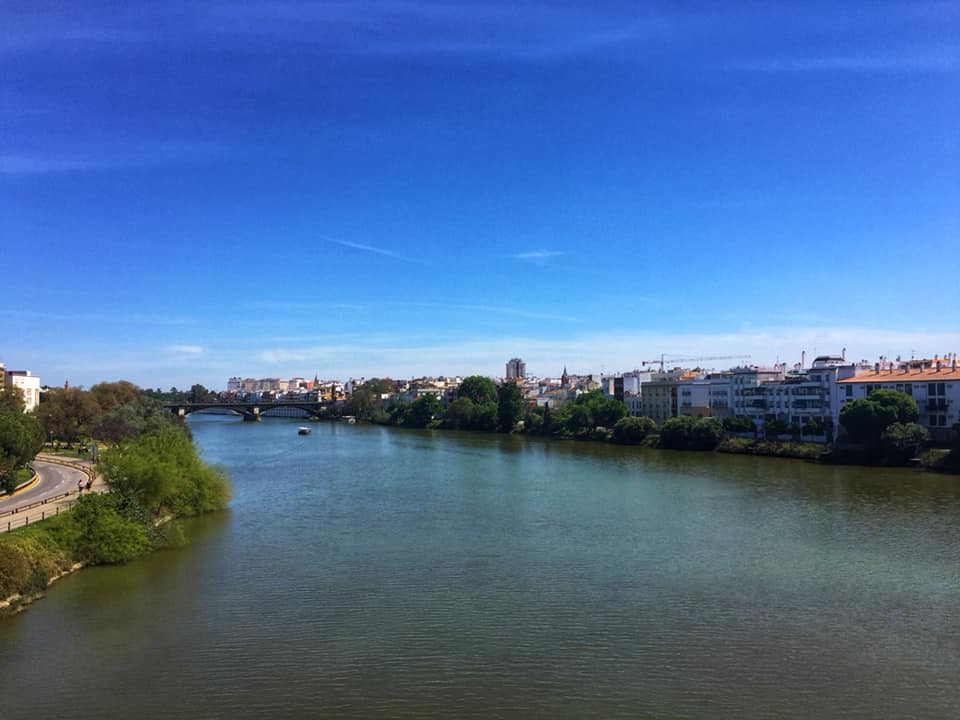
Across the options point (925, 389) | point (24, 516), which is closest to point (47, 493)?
point (24, 516)

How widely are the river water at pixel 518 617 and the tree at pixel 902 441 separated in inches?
312

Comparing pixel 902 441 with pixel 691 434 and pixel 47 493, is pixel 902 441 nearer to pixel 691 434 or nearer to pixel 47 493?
pixel 691 434

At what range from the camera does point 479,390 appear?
2657 inches

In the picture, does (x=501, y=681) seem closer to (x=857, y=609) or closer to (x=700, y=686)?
(x=700, y=686)

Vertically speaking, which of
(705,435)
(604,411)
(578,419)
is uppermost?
(604,411)

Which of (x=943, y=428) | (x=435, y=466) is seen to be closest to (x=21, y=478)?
(x=435, y=466)

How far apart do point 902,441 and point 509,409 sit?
3183 centimetres

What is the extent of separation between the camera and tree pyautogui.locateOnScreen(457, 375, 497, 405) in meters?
66.9

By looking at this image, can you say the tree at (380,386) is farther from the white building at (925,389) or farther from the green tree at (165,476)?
the green tree at (165,476)

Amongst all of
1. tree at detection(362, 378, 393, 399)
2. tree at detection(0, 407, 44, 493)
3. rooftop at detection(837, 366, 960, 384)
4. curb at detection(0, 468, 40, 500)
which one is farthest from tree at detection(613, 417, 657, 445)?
→ tree at detection(362, 378, 393, 399)

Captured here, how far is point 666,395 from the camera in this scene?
4797 centimetres

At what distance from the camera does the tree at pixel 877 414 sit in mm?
29312

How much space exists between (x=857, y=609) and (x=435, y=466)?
22.5m

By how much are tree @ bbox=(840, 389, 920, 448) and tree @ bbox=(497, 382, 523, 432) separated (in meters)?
28.9
